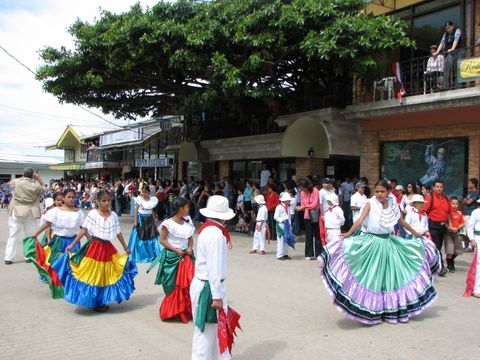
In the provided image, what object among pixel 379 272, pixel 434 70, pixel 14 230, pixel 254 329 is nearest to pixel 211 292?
pixel 254 329

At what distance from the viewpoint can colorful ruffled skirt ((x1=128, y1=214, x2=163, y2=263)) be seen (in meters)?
10.4

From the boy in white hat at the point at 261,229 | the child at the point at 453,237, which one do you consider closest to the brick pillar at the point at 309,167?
the boy in white hat at the point at 261,229

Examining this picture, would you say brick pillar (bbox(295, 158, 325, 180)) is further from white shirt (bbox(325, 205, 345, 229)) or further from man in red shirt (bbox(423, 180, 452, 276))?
man in red shirt (bbox(423, 180, 452, 276))

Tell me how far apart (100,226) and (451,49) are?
945 centimetres

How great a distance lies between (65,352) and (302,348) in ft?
7.50

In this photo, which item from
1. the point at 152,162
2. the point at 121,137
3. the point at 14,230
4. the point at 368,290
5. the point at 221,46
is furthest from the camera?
the point at 121,137

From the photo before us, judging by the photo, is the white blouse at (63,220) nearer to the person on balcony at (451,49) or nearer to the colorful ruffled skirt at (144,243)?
the colorful ruffled skirt at (144,243)

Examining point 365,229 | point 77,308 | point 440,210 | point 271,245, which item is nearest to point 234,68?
point 271,245

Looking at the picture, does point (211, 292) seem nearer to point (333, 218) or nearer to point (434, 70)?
point (333, 218)

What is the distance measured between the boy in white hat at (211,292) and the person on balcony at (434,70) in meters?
9.42

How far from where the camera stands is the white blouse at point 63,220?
6934 mm

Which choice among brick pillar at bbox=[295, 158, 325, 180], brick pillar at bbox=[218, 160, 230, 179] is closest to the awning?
brick pillar at bbox=[218, 160, 230, 179]

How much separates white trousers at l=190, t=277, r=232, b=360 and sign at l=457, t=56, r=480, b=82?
30.2 feet

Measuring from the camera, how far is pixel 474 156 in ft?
37.8
